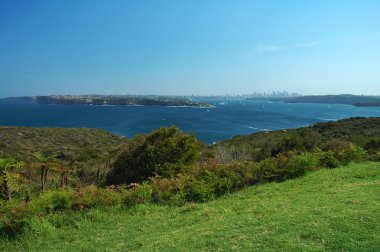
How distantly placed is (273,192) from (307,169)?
3.03 m

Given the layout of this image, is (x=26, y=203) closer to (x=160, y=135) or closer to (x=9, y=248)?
(x=9, y=248)

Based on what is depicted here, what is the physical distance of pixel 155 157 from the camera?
47.9 feet

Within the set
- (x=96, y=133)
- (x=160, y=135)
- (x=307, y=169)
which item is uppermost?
(x=160, y=135)

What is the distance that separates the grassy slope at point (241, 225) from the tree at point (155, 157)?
4278 millimetres

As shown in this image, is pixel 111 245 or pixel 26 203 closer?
pixel 111 245

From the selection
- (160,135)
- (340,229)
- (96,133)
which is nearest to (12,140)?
(96,133)

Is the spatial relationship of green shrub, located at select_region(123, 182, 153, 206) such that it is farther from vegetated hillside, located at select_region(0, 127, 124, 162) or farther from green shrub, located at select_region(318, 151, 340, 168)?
vegetated hillside, located at select_region(0, 127, 124, 162)

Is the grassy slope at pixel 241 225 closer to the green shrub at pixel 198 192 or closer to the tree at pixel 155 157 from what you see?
the green shrub at pixel 198 192

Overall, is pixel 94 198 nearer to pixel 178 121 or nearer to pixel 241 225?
pixel 241 225

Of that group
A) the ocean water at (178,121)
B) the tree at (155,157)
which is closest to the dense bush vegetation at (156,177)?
the tree at (155,157)

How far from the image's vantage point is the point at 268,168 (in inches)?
501

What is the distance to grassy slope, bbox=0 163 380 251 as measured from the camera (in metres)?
6.14

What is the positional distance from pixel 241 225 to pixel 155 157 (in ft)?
25.4

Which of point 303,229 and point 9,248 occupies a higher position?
point 303,229
